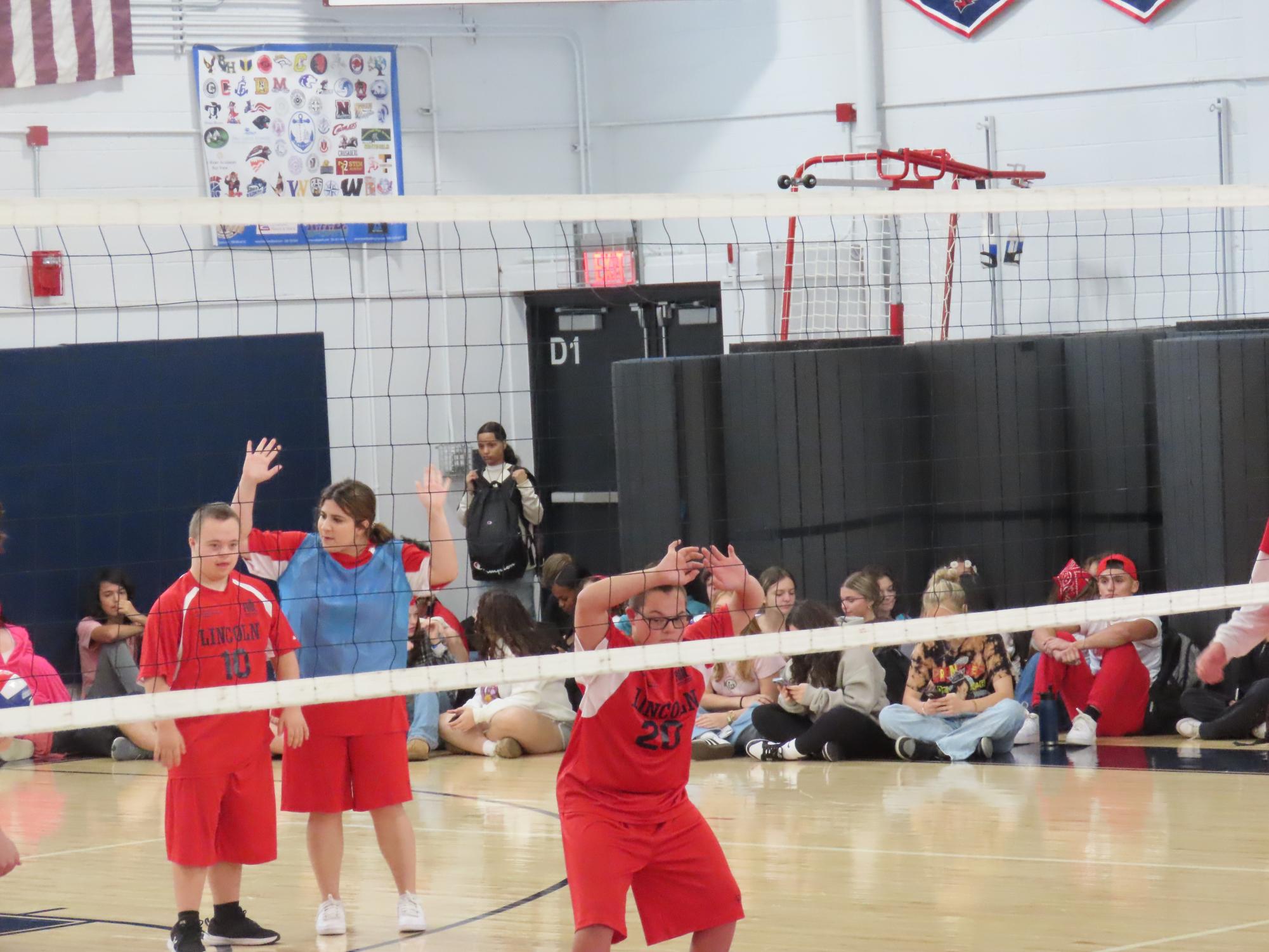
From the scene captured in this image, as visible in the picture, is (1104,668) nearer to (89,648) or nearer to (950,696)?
(950,696)

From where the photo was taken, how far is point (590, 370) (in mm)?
11523

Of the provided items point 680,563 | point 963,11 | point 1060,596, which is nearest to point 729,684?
point 1060,596

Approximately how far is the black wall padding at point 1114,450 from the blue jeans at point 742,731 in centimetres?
176

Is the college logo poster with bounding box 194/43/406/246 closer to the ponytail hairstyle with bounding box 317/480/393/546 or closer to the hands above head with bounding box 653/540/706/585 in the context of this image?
the ponytail hairstyle with bounding box 317/480/393/546

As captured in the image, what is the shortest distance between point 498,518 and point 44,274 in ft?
9.97

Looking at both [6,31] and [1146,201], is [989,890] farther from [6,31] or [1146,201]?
[6,31]

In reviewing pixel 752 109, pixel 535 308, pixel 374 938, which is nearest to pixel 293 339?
pixel 535 308

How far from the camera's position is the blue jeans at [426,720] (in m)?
8.27

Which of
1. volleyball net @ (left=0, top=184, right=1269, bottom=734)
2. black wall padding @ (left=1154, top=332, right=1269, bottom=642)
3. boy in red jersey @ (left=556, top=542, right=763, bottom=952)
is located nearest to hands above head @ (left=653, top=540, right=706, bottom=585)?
boy in red jersey @ (left=556, top=542, right=763, bottom=952)

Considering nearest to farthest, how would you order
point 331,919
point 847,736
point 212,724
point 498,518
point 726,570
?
point 726,570
point 212,724
point 331,919
point 847,736
point 498,518

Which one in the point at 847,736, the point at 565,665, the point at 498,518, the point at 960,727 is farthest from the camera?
the point at 498,518

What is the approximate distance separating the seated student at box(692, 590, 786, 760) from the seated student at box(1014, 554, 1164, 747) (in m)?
1.20

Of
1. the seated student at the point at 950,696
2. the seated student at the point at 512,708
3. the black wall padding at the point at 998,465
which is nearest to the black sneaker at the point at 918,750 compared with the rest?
the seated student at the point at 950,696

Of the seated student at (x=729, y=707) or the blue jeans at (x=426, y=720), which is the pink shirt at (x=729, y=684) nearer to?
the seated student at (x=729, y=707)
